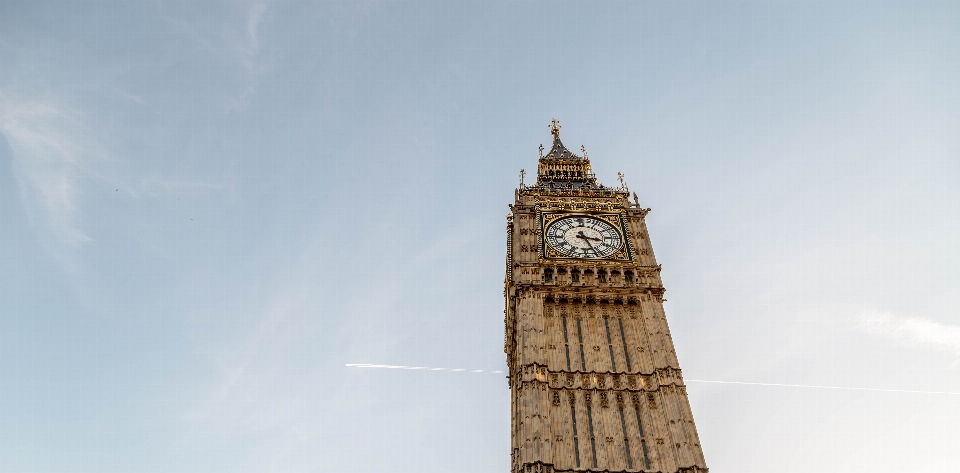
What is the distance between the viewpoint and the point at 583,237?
62531mm

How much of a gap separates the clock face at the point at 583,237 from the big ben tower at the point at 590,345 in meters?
0.09

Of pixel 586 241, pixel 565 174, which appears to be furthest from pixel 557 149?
pixel 586 241

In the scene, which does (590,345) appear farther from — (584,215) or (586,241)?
(584,215)

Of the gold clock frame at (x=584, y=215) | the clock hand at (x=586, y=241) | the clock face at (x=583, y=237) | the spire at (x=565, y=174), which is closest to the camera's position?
the gold clock frame at (x=584, y=215)

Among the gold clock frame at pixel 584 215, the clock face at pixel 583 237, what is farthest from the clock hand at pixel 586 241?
the gold clock frame at pixel 584 215

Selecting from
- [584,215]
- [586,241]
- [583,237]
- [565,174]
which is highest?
[565,174]

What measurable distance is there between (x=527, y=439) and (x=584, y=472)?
12.9 ft

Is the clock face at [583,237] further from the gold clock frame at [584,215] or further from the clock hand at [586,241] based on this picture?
the gold clock frame at [584,215]

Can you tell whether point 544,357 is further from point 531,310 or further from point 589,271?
point 589,271

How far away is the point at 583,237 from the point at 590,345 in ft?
40.1

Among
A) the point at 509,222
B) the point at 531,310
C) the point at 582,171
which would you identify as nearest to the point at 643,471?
the point at 531,310

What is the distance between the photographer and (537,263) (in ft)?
193

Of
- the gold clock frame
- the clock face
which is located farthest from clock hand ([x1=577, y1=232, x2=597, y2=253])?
the gold clock frame

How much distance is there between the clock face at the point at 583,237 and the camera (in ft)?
199
